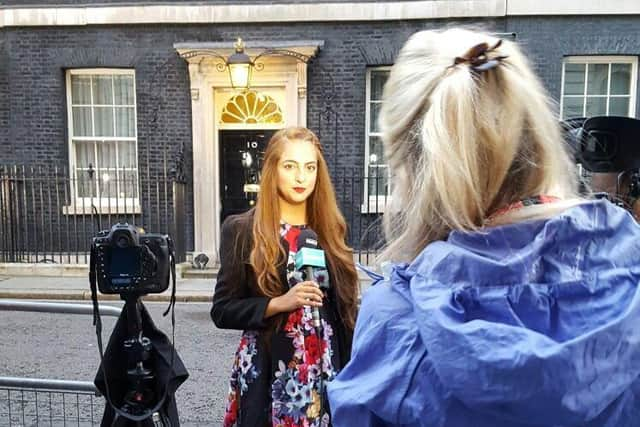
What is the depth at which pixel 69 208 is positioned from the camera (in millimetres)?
10453

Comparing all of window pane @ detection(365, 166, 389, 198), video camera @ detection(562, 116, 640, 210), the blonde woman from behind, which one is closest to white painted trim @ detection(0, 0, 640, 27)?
window pane @ detection(365, 166, 389, 198)

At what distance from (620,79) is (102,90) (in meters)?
10.1

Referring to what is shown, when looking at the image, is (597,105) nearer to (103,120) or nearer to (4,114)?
(103,120)

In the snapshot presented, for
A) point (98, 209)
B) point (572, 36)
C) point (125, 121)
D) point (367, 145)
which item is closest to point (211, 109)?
point (125, 121)

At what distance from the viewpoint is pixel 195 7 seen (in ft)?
33.0

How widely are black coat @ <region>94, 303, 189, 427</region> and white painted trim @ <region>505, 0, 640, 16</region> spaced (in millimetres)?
9489

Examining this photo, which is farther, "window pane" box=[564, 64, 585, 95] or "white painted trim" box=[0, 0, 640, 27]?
"window pane" box=[564, 64, 585, 95]

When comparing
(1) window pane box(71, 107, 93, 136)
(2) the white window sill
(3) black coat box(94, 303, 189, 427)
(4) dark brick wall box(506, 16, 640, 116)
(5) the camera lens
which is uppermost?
(4) dark brick wall box(506, 16, 640, 116)

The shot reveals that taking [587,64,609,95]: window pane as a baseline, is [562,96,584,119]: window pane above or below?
below

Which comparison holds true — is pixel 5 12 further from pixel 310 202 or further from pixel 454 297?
pixel 454 297

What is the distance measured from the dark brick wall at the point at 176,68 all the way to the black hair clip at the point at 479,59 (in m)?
9.22

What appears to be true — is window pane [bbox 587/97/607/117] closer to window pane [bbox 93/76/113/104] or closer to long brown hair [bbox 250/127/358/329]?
window pane [bbox 93/76/113/104]

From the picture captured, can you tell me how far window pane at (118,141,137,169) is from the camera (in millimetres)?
10641

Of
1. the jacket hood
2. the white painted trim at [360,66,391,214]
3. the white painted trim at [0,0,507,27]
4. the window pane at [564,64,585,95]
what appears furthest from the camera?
the white painted trim at [360,66,391,214]
